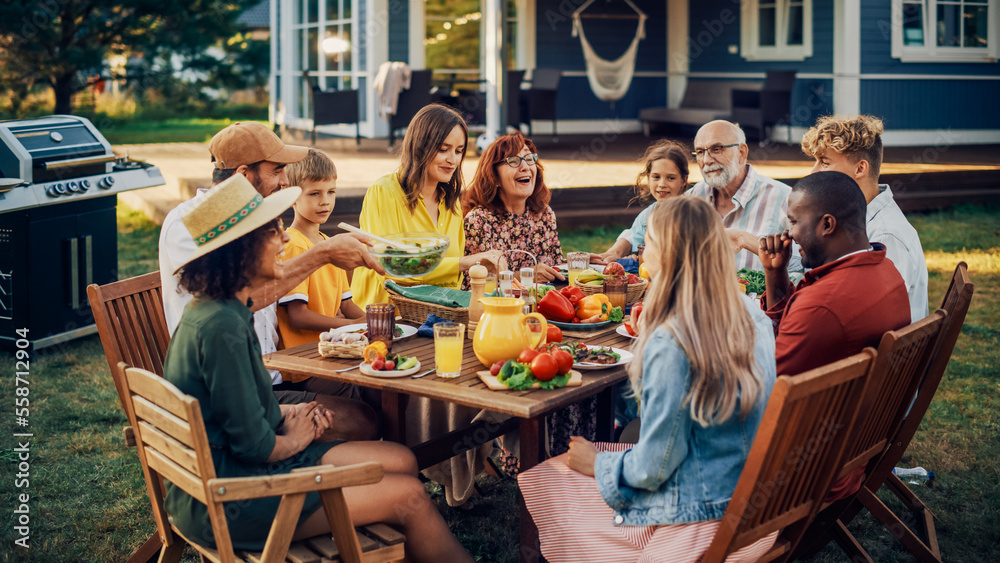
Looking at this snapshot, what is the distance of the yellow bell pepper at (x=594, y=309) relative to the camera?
9.94 feet

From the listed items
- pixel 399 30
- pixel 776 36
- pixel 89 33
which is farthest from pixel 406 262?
pixel 89 33

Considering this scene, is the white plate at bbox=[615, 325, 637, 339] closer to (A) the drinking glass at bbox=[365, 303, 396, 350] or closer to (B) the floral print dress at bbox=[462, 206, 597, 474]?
(A) the drinking glass at bbox=[365, 303, 396, 350]

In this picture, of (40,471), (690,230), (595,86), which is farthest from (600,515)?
(595,86)

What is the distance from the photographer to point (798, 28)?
12.3 meters

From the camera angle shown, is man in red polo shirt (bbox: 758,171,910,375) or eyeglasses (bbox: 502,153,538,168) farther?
eyeglasses (bbox: 502,153,538,168)

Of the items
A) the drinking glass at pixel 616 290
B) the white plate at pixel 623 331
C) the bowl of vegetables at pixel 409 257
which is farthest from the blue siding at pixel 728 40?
the bowl of vegetables at pixel 409 257

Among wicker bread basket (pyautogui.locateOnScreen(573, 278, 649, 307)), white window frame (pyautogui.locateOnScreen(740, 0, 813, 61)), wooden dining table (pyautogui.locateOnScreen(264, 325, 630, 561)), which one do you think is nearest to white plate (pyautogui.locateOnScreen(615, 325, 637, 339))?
wooden dining table (pyautogui.locateOnScreen(264, 325, 630, 561))

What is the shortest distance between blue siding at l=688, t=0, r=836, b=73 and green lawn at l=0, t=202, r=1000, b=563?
22.6 feet

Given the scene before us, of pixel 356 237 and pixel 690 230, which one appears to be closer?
pixel 690 230

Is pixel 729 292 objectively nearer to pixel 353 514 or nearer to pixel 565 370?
pixel 565 370

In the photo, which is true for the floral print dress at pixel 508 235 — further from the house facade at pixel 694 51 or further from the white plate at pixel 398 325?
the house facade at pixel 694 51

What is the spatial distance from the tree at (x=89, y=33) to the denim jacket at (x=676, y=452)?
17.0 meters

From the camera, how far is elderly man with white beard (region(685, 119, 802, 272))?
4.05 m

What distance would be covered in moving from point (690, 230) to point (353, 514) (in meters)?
1.07
